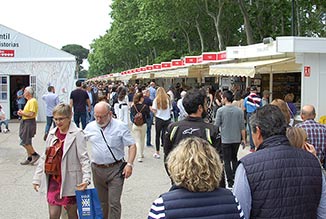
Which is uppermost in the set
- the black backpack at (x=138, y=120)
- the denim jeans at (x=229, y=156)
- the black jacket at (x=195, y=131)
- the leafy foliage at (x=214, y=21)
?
the leafy foliage at (x=214, y=21)

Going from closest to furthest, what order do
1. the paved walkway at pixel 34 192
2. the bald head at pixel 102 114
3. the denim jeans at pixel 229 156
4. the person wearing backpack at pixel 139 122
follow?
the bald head at pixel 102 114
the paved walkway at pixel 34 192
the denim jeans at pixel 229 156
the person wearing backpack at pixel 139 122

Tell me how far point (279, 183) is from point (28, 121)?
25.5 feet

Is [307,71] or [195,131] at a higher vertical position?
[307,71]

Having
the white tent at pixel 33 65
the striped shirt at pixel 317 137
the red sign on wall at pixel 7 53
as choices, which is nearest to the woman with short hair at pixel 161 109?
the striped shirt at pixel 317 137

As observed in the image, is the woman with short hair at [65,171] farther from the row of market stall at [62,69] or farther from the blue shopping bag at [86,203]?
the row of market stall at [62,69]

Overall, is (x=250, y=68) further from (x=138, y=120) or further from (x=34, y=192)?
(x=34, y=192)

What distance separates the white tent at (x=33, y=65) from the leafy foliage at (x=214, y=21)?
1030 centimetres

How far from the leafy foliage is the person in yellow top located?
1723 cm

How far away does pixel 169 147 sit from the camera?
4668 millimetres

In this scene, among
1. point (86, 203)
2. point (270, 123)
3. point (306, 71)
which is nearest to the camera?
point (270, 123)

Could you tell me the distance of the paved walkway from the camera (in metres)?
6.21

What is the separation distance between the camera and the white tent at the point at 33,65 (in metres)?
20.0

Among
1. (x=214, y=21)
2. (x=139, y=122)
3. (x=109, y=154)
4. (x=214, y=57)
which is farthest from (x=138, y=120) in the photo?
(x=214, y=21)

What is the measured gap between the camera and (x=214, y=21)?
1166 inches
